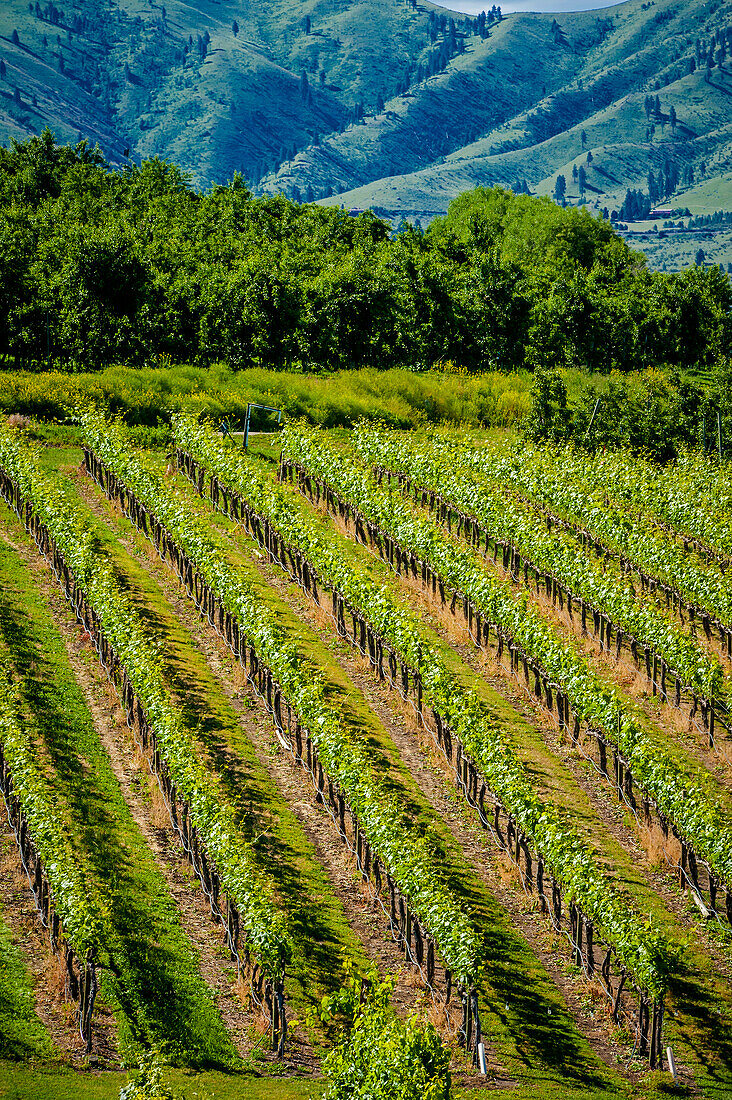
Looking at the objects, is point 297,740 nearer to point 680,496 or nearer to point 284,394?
point 680,496

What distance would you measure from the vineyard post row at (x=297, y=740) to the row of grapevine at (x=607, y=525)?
1272 centimetres

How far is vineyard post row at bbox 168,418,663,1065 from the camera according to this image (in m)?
21.2

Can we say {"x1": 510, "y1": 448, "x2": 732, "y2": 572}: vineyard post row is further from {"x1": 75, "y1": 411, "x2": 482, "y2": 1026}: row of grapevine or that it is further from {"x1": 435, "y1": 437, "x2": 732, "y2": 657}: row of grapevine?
{"x1": 75, "y1": 411, "x2": 482, "y2": 1026}: row of grapevine

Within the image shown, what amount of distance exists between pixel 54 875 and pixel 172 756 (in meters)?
4.00

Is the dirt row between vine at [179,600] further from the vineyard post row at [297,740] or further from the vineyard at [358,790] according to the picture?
the vineyard post row at [297,740]

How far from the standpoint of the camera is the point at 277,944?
1916 cm

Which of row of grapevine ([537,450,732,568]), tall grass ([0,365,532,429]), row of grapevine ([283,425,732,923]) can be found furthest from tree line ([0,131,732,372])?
row of grapevine ([537,450,732,568])

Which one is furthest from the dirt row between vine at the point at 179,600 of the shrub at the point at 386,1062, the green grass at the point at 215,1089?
the shrub at the point at 386,1062

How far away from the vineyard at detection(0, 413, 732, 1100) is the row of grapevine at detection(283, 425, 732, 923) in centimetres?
10

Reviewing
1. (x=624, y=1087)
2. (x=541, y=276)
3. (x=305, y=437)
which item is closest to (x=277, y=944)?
(x=624, y=1087)

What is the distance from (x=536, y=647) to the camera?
98.3 ft

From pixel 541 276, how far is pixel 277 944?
6217 cm

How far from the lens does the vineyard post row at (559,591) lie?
1164 inches

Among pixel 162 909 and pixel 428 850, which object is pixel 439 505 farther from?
pixel 162 909
